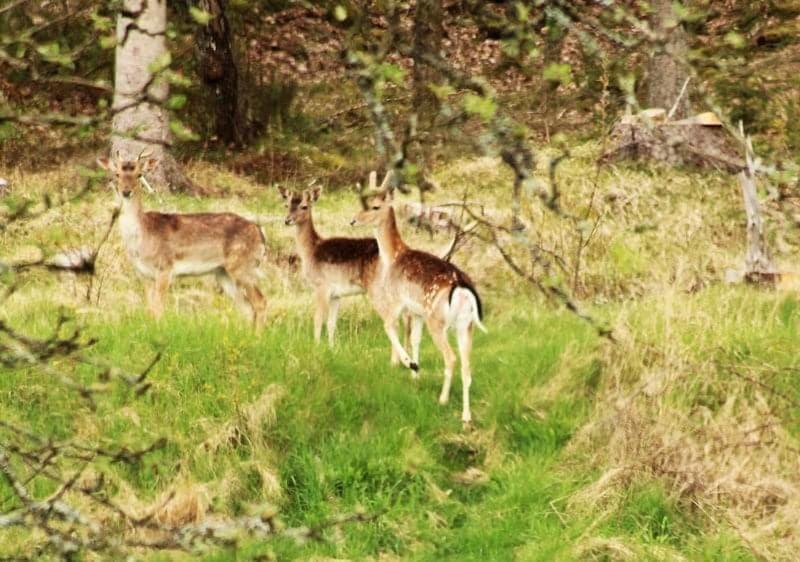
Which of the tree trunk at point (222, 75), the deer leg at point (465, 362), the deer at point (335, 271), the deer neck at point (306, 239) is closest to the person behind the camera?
the deer leg at point (465, 362)

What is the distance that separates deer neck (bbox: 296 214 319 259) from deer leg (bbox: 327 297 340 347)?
2.27ft

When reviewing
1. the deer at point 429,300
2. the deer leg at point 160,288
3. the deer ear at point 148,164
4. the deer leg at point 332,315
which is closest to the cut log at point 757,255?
the deer at point 429,300

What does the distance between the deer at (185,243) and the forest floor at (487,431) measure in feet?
→ 3.86

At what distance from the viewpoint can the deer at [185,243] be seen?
43.4 ft

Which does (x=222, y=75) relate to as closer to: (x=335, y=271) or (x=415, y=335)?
(x=335, y=271)

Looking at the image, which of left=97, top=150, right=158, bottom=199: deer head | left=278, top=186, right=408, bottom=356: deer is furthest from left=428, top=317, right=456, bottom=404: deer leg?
left=97, top=150, right=158, bottom=199: deer head

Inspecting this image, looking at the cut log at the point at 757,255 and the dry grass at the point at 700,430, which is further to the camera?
the cut log at the point at 757,255

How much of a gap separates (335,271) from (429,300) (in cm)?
202

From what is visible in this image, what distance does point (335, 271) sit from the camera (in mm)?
12523

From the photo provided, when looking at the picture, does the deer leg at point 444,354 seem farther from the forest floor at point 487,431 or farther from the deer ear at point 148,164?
the deer ear at point 148,164

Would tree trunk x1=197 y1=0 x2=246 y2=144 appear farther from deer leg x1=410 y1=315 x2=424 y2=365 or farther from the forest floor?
deer leg x1=410 y1=315 x2=424 y2=365

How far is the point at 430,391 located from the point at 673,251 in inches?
174

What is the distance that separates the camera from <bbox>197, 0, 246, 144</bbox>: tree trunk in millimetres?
21531

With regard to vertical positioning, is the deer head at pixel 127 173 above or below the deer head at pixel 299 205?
above
